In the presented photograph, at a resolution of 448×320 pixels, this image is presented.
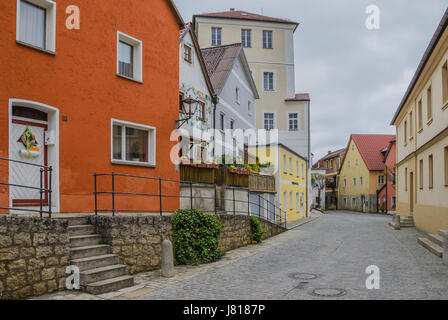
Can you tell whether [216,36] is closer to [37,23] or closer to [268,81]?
[268,81]

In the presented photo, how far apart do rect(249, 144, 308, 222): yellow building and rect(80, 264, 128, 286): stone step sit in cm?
1856

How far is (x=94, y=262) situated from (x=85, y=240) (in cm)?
70

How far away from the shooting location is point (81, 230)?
29.0 feet

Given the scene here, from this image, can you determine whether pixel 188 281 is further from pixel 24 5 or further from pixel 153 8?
pixel 153 8

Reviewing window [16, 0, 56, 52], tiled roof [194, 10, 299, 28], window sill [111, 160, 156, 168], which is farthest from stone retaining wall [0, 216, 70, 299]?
tiled roof [194, 10, 299, 28]

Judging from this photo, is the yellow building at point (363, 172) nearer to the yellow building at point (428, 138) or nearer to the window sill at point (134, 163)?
the yellow building at point (428, 138)

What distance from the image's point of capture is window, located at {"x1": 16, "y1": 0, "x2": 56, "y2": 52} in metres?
9.83

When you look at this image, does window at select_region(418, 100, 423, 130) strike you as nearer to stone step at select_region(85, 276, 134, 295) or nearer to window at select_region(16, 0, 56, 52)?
window at select_region(16, 0, 56, 52)

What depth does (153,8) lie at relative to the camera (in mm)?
13727

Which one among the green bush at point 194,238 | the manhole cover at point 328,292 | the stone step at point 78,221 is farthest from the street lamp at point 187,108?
the manhole cover at point 328,292

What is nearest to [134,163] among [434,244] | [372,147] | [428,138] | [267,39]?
[434,244]

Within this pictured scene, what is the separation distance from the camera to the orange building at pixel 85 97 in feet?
31.6
